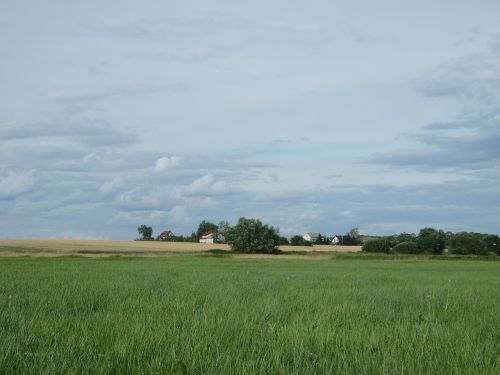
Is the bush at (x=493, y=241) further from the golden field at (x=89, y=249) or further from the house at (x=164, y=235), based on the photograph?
the house at (x=164, y=235)

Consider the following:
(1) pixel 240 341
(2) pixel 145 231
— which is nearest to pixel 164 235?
(2) pixel 145 231

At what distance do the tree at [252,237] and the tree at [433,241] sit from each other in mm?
26763

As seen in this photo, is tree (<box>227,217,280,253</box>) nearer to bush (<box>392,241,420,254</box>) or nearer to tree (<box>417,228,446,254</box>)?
bush (<box>392,241,420,254</box>)

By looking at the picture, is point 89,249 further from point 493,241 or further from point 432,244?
point 493,241

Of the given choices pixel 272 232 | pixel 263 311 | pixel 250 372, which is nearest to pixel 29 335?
pixel 250 372

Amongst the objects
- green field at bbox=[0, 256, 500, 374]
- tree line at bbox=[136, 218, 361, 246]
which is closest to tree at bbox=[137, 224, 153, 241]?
tree line at bbox=[136, 218, 361, 246]

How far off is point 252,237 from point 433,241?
33953 millimetres

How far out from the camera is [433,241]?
98688 millimetres

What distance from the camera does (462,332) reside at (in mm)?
7746

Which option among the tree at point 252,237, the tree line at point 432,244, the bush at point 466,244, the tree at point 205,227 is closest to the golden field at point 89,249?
the tree at point 252,237

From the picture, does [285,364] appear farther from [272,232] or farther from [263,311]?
[272,232]

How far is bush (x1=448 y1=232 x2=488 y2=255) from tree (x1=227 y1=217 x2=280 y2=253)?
32.5 metres

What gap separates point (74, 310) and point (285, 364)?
5.81m

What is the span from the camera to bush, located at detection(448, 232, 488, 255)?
3770 inches
